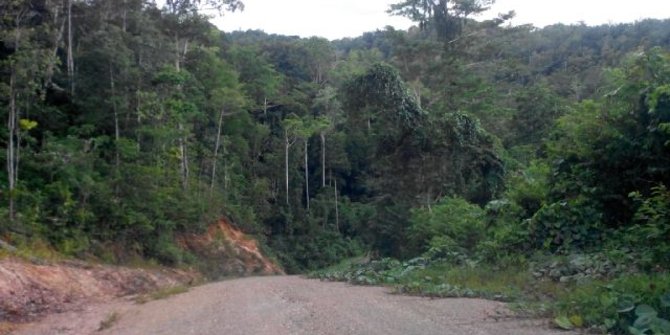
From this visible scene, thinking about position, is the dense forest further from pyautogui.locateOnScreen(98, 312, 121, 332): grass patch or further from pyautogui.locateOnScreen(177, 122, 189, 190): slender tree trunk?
pyautogui.locateOnScreen(98, 312, 121, 332): grass patch

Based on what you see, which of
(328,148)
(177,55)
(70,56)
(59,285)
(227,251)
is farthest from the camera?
(328,148)

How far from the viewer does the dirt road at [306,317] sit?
9797mm

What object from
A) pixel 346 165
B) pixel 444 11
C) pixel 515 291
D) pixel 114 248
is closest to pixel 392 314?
pixel 515 291

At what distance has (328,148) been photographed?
2366 inches

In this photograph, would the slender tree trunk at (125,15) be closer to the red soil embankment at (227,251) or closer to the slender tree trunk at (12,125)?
the slender tree trunk at (12,125)

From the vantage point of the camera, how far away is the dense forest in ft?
51.2

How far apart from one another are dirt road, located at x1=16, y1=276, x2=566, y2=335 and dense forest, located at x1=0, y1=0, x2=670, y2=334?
168 centimetres

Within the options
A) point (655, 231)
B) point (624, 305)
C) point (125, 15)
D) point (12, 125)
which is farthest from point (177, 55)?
point (624, 305)

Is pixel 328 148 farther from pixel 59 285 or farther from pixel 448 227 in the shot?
pixel 59 285

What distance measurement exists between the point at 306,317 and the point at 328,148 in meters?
48.9

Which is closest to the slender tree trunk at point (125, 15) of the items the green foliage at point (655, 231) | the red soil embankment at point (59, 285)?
the red soil embankment at point (59, 285)

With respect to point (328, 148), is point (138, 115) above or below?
above

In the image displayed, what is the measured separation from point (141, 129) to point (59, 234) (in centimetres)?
869

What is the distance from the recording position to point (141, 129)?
31.6 metres
